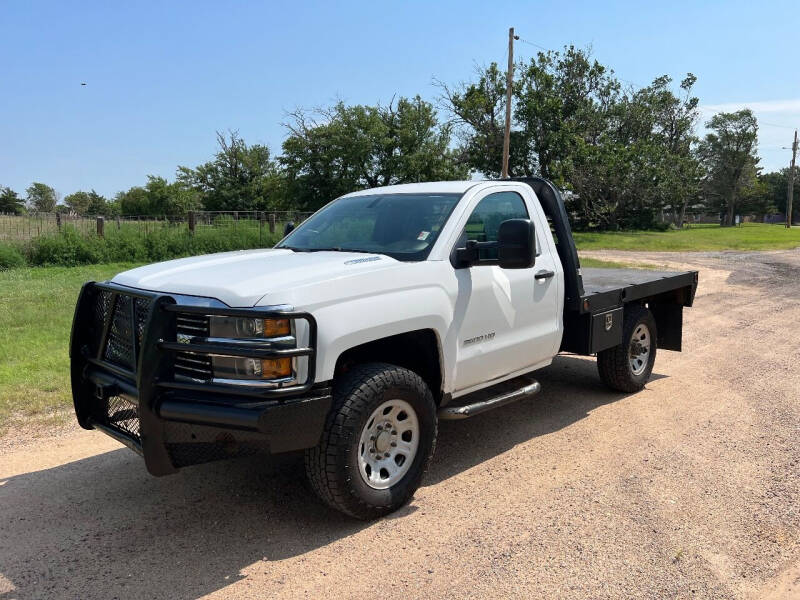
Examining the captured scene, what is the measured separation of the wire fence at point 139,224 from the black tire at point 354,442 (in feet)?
57.5

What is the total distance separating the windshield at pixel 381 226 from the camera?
4.54 m

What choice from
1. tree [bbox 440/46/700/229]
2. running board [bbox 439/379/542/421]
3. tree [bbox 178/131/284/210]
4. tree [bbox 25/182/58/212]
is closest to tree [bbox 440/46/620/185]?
tree [bbox 440/46/700/229]

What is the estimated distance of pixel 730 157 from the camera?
83.2m

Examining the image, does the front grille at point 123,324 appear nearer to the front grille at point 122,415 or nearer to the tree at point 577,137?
the front grille at point 122,415

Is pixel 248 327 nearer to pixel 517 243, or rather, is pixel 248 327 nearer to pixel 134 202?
pixel 517 243

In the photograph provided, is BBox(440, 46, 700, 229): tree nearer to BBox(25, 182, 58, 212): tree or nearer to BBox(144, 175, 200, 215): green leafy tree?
BBox(144, 175, 200, 215): green leafy tree

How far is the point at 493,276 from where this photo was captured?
15.4 feet

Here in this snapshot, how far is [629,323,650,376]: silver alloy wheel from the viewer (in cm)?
665

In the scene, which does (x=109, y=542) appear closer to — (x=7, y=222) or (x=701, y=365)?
(x=701, y=365)

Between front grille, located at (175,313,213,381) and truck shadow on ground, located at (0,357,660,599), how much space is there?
966mm

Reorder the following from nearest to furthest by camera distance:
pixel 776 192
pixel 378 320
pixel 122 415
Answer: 1. pixel 378 320
2. pixel 122 415
3. pixel 776 192

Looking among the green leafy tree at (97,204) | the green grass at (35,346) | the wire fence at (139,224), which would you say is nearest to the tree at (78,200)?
the green leafy tree at (97,204)

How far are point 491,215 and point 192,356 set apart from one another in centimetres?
251

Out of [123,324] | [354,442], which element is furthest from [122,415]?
[354,442]
